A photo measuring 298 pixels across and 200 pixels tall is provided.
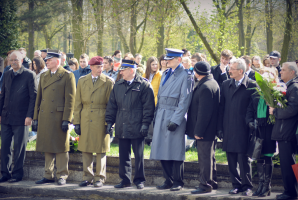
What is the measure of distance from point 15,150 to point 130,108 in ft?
8.36

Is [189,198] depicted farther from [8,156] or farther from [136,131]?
[8,156]

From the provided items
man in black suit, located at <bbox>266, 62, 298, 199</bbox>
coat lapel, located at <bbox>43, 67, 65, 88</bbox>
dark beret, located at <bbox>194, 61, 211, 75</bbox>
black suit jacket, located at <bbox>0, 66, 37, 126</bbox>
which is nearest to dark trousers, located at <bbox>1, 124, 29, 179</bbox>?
black suit jacket, located at <bbox>0, 66, 37, 126</bbox>

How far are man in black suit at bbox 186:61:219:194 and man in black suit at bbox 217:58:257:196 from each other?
0.18 metres

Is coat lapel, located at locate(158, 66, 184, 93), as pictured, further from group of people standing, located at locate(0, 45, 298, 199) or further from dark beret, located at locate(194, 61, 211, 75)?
dark beret, located at locate(194, 61, 211, 75)

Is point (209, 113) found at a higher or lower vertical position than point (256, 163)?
higher

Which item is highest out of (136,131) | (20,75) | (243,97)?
(20,75)

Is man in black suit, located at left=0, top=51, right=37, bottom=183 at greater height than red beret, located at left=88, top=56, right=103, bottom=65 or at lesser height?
lesser

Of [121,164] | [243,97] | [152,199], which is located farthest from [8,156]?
[243,97]

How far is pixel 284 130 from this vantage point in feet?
17.5

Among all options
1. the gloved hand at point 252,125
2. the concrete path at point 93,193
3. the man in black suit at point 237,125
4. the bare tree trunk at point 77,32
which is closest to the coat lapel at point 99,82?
the concrete path at point 93,193

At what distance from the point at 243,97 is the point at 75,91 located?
3190 mm

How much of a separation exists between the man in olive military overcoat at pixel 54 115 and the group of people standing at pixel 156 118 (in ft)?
0.06

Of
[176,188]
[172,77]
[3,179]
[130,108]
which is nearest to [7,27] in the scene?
[3,179]

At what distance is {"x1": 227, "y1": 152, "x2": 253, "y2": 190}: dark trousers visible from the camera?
5641 mm
